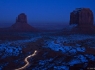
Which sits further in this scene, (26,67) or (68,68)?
(26,67)

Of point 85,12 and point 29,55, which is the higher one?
point 85,12

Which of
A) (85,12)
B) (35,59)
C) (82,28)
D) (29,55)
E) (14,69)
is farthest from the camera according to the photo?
(85,12)

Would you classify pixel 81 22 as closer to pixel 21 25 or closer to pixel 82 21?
pixel 82 21

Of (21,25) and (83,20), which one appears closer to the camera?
(83,20)

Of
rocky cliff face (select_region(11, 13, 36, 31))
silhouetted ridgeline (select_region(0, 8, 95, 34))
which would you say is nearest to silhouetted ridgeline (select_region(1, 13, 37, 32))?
rocky cliff face (select_region(11, 13, 36, 31))

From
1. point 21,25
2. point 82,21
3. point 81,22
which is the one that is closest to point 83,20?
point 82,21

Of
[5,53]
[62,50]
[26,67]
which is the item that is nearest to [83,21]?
[62,50]

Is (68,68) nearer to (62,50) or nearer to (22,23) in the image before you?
(62,50)

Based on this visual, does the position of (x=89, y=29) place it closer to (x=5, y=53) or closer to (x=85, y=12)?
(x=85, y=12)

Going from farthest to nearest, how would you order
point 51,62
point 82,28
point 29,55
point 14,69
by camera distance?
point 82,28 → point 29,55 → point 51,62 → point 14,69
